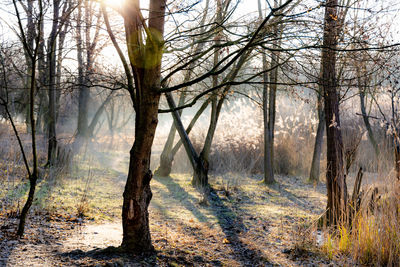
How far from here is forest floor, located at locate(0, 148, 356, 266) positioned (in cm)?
346

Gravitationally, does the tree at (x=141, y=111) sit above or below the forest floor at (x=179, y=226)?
above

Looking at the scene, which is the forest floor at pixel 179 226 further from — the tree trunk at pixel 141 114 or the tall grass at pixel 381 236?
the tree trunk at pixel 141 114

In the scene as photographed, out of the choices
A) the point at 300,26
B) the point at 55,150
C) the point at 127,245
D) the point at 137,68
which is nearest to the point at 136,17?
the point at 137,68

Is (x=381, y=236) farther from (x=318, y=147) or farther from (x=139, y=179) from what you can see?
(x=318, y=147)

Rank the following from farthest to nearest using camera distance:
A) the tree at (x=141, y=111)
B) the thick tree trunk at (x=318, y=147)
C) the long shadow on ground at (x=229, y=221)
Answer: the thick tree trunk at (x=318, y=147), the long shadow on ground at (x=229, y=221), the tree at (x=141, y=111)

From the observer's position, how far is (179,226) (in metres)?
5.14

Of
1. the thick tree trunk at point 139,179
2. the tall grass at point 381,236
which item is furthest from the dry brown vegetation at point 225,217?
the thick tree trunk at point 139,179

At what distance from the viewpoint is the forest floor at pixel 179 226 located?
3457mm

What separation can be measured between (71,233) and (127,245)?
1.09m

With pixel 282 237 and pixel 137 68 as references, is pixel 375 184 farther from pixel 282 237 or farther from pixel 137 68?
pixel 137 68

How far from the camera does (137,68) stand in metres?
3.39

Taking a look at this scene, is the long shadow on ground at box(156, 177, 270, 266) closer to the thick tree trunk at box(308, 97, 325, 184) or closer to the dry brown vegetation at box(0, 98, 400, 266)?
the dry brown vegetation at box(0, 98, 400, 266)

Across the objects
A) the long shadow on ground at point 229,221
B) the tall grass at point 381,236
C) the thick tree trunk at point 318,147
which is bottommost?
the long shadow on ground at point 229,221

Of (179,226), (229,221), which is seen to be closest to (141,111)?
(179,226)
